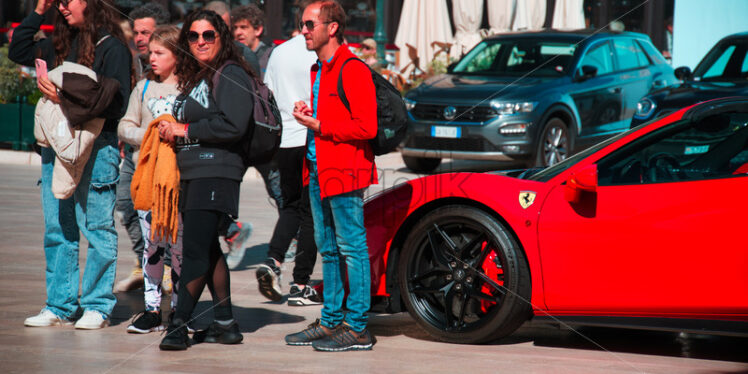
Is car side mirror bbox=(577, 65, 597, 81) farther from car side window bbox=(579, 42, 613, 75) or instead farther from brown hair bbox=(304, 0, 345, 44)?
brown hair bbox=(304, 0, 345, 44)

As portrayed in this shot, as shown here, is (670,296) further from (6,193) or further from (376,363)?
(6,193)

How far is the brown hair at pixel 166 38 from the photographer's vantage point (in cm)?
581

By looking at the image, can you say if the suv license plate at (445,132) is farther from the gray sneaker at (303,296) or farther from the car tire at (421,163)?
the gray sneaker at (303,296)

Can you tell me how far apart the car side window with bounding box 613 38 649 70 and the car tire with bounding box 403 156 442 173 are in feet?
10.2

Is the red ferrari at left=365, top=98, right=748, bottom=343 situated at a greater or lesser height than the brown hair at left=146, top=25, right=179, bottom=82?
lesser

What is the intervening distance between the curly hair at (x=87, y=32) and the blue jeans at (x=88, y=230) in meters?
0.50

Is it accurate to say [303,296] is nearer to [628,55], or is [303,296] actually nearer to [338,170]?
[338,170]

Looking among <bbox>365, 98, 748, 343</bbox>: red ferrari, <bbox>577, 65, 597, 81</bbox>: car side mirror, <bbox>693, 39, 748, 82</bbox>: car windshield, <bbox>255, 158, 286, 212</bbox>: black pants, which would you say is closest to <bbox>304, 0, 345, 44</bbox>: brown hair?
<bbox>365, 98, 748, 343</bbox>: red ferrari

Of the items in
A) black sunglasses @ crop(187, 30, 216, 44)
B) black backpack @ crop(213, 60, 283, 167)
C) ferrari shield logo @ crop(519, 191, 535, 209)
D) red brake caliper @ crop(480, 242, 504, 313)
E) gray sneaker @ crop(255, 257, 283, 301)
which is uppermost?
black sunglasses @ crop(187, 30, 216, 44)

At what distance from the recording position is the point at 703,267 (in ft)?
16.5

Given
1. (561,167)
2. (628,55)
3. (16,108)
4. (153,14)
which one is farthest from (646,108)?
(16,108)

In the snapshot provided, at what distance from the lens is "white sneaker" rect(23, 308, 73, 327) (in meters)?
5.89

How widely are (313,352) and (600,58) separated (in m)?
10.1

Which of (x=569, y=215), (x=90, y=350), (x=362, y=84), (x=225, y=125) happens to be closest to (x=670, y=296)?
(x=569, y=215)
